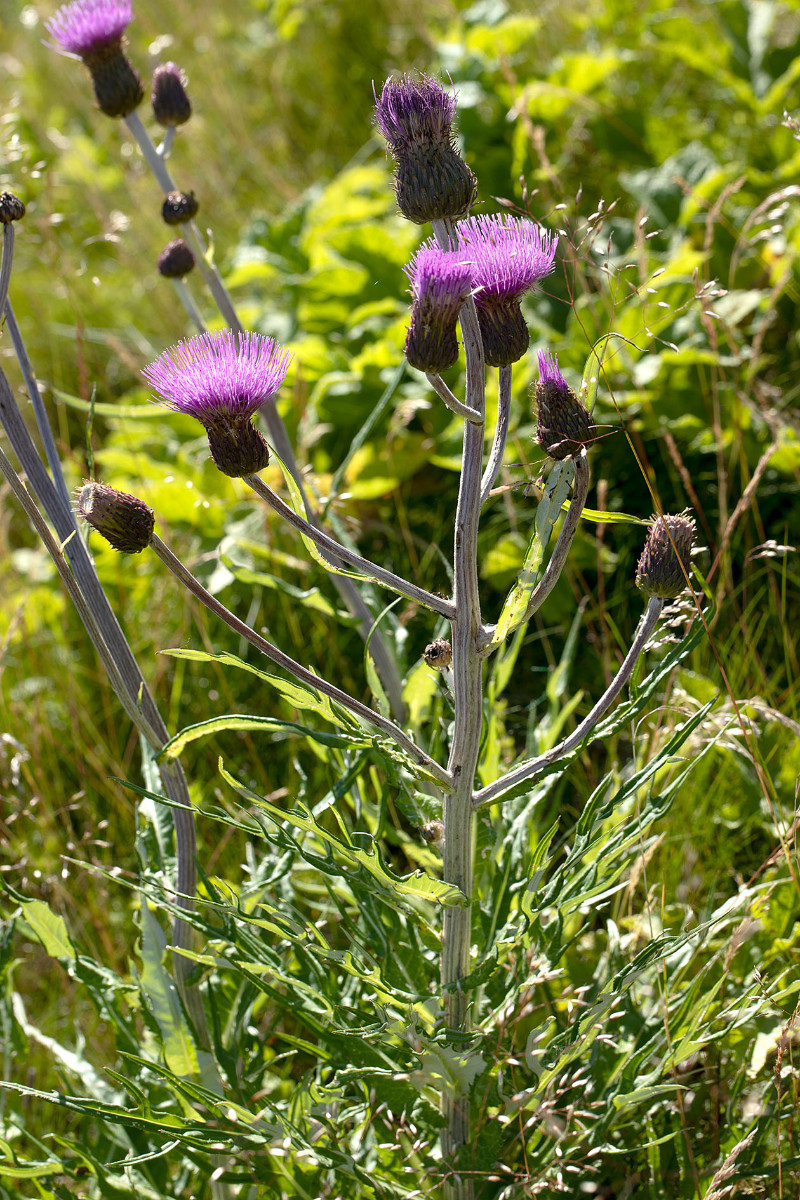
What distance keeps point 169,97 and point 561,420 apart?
128cm

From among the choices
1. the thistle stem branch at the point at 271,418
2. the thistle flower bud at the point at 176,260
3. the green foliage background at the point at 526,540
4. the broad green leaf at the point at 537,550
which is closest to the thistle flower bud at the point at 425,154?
the green foliage background at the point at 526,540

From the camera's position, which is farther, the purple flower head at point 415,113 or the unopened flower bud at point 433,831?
the unopened flower bud at point 433,831

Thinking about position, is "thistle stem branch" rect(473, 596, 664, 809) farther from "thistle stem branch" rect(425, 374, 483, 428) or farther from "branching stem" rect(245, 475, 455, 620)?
"thistle stem branch" rect(425, 374, 483, 428)

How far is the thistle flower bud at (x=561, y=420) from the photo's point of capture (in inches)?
44.6

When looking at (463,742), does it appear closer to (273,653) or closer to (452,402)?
(273,653)

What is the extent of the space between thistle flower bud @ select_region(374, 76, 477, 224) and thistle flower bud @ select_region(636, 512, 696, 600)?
Result: 0.44 m

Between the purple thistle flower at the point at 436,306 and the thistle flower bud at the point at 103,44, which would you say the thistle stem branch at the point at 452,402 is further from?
the thistle flower bud at the point at 103,44

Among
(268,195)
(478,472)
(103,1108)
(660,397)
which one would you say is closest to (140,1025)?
(103,1108)

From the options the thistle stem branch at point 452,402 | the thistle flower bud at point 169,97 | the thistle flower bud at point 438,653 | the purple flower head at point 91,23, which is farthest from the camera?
the thistle flower bud at point 169,97

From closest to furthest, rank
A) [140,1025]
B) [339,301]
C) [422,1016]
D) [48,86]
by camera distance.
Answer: [422,1016] → [140,1025] → [339,301] → [48,86]

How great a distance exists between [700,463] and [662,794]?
1.74m

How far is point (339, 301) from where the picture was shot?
327 cm

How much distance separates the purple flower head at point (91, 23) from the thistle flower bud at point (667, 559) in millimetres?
1363

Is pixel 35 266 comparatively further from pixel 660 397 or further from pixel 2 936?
pixel 2 936
